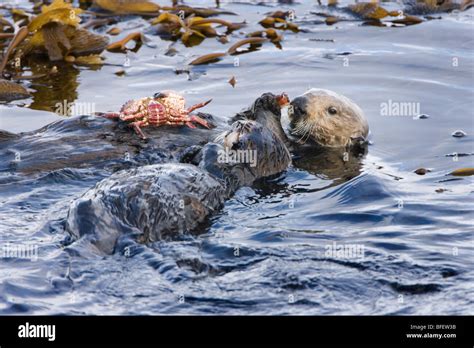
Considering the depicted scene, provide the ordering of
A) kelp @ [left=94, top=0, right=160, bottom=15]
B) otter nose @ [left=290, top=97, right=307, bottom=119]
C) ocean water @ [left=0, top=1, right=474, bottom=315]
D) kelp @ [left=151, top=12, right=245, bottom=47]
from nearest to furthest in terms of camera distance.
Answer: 1. ocean water @ [left=0, top=1, right=474, bottom=315]
2. otter nose @ [left=290, top=97, right=307, bottom=119]
3. kelp @ [left=151, top=12, right=245, bottom=47]
4. kelp @ [left=94, top=0, right=160, bottom=15]

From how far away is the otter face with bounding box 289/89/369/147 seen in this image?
6203mm

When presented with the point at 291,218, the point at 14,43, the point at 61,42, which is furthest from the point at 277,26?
the point at 291,218

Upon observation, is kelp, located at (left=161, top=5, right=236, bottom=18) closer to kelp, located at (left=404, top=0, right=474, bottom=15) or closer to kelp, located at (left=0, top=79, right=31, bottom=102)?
kelp, located at (left=404, top=0, right=474, bottom=15)

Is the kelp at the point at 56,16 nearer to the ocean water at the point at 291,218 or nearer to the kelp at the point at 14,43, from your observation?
the kelp at the point at 14,43

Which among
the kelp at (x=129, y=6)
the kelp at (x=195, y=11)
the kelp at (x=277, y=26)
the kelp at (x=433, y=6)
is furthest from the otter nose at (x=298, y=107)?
the kelp at (x=433, y=6)

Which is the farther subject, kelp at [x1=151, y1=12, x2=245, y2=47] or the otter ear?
kelp at [x1=151, y1=12, x2=245, y2=47]

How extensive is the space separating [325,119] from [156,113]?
54.4 inches

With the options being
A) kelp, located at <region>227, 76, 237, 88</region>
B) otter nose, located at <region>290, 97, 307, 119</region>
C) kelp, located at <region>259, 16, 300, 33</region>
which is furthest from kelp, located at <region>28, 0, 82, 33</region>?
otter nose, located at <region>290, 97, 307, 119</region>

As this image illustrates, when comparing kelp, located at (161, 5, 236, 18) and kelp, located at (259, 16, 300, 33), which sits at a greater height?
kelp, located at (161, 5, 236, 18)

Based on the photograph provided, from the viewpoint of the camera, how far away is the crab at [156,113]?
5551 mm

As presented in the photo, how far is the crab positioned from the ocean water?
0.52m

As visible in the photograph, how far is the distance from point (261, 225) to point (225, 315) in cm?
109

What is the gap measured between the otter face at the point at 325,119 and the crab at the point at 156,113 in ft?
2.82

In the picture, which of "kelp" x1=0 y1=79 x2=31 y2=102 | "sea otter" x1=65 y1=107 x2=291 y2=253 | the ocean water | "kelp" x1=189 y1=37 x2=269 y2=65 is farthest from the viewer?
"kelp" x1=189 y1=37 x2=269 y2=65
